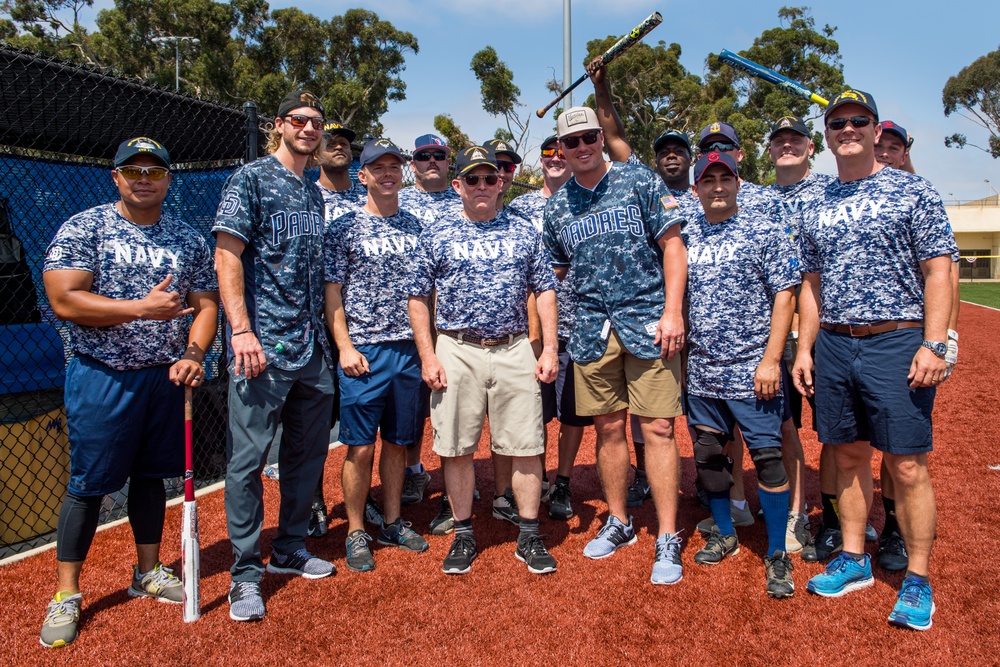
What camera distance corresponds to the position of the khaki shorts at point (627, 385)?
3.49m

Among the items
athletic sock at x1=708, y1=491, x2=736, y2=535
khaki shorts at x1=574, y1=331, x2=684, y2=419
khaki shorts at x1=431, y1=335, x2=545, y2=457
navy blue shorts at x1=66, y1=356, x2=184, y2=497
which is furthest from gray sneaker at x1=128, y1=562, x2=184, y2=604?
athletic sock at x1=708, y1=491, x2=736, y2=535

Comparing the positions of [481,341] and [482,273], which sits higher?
[482,273]

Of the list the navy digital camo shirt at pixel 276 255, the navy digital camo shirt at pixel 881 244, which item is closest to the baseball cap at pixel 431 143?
the navy digital camo shirt at pixel 276 255

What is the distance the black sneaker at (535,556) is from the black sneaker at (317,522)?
1.33m

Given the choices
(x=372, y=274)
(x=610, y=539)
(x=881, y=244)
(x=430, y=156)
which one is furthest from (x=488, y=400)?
(x=881, y=244)

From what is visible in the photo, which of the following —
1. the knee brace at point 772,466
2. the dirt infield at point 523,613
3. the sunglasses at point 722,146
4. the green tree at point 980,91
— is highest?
the green tree at point 980,91

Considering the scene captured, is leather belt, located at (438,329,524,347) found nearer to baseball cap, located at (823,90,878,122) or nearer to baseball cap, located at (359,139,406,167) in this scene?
baseball cap, located at (359,139,406,167)

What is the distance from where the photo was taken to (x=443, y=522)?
13.8 ft

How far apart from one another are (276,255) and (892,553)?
3.62 m

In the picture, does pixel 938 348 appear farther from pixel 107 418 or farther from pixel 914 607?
pixel 107 418

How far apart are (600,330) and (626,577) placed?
4.37 ft

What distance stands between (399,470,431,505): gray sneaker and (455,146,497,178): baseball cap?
242 cm

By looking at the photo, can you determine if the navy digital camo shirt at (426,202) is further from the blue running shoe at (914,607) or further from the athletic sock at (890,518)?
the blue running shoe at (914,607)

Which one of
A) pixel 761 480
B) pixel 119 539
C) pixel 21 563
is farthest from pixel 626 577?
pixel 21 563
